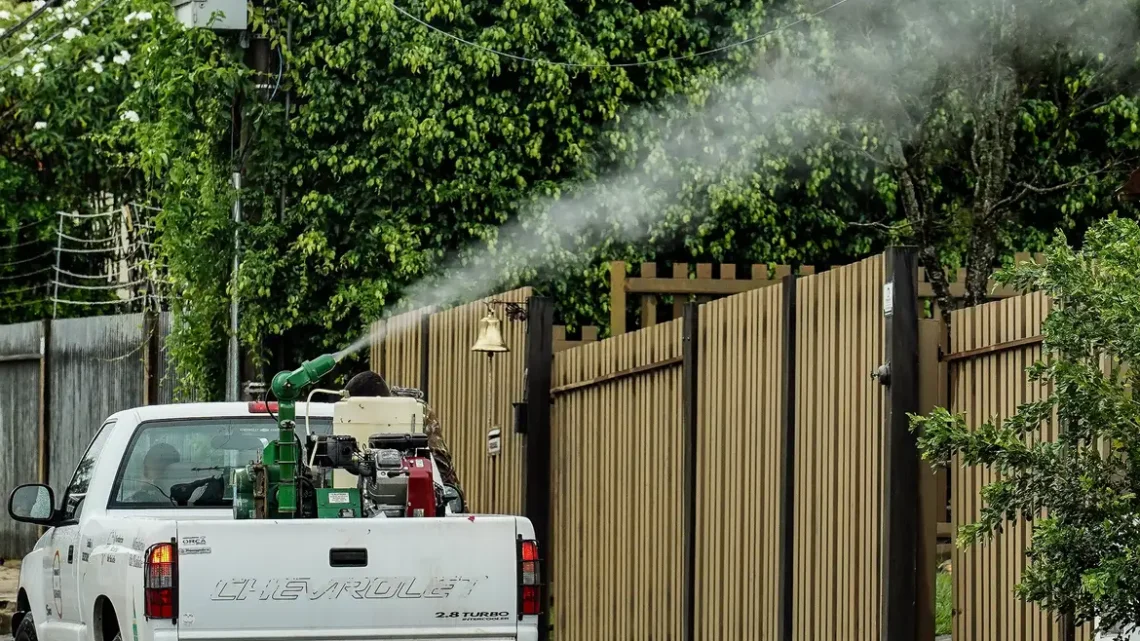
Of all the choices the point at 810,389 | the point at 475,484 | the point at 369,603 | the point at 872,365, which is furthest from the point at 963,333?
the point at 475,484

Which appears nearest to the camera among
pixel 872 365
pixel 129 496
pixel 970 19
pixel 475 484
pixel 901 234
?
pixel 872 365

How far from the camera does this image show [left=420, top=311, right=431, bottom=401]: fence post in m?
14.7

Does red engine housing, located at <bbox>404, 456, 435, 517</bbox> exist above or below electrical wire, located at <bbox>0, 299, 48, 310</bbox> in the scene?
below

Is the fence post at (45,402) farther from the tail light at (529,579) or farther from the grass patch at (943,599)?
the tail light at (529,579)

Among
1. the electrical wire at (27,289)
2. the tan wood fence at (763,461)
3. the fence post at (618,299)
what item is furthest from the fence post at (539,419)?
the electrical wire at (27,289)

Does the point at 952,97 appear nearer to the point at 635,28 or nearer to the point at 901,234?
the point at 901,234

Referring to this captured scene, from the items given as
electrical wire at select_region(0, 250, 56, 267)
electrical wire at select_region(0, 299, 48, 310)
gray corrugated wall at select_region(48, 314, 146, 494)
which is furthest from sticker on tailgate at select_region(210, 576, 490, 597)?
electrical wire at select_region(0, 250, 56, 267)

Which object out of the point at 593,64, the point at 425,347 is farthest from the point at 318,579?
the point at 593,64

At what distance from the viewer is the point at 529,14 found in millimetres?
17750

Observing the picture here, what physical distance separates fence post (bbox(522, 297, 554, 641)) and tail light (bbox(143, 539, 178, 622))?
4.88m

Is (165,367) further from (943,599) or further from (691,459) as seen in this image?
(943,599)

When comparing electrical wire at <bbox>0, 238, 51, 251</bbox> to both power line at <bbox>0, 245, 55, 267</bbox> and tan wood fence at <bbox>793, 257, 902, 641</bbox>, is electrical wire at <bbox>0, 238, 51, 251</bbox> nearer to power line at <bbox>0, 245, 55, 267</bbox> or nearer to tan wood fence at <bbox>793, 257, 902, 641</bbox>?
power line at <bbox>0, 245, 55, 267</bbox>

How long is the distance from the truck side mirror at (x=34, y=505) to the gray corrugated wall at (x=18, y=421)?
39.0 feet

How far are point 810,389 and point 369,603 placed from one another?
2166mm
